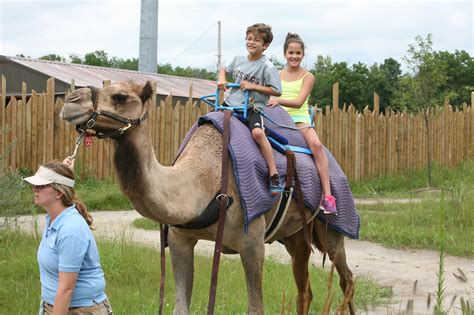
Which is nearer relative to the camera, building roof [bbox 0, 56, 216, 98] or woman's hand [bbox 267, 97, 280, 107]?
woman's hand [bbox 267, 97, 280, 107]

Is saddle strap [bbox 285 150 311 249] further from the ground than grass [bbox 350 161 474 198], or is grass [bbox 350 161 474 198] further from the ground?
saddle strap [bbox 285 150 311 249]

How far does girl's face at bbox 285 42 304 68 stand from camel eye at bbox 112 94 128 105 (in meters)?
2.23

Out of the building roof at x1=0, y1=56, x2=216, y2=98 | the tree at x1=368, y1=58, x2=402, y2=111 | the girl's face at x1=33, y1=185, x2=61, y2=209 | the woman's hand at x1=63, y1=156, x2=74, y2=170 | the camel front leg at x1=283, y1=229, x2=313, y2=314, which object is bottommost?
the camel front leg at x1=283, y1=229, x2=313, y2=314

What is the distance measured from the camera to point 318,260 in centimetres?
1071

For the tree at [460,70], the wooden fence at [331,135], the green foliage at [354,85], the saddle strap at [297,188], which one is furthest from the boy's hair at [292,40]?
the tree at [460,70]

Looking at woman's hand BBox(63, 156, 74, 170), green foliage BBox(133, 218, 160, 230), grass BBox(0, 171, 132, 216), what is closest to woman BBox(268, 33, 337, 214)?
woman's hand BBox(63, 156, 74, 170)

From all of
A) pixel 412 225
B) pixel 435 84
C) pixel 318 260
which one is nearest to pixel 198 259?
pixel 318 260

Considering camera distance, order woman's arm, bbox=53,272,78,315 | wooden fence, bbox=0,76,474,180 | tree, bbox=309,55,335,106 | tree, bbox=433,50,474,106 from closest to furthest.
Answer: woman's arm, bbox=53,272,78,315
wooden fence, bbox=0,76,474,180
tree, bbox=309,55,335,106
tree, bbox=433,50,474,106

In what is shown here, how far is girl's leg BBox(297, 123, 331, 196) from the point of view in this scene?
6648 mm

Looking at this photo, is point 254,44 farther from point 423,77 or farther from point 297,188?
point 423,77

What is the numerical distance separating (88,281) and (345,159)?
16.1 meters

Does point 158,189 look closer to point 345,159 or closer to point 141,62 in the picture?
point 345,159

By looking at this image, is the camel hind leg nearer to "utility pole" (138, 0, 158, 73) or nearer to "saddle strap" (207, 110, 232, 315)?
"saddle strap" (207, 110, 232, 315)

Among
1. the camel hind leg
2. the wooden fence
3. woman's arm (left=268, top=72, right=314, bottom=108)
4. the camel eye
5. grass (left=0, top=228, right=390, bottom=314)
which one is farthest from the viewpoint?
the wooden fence
